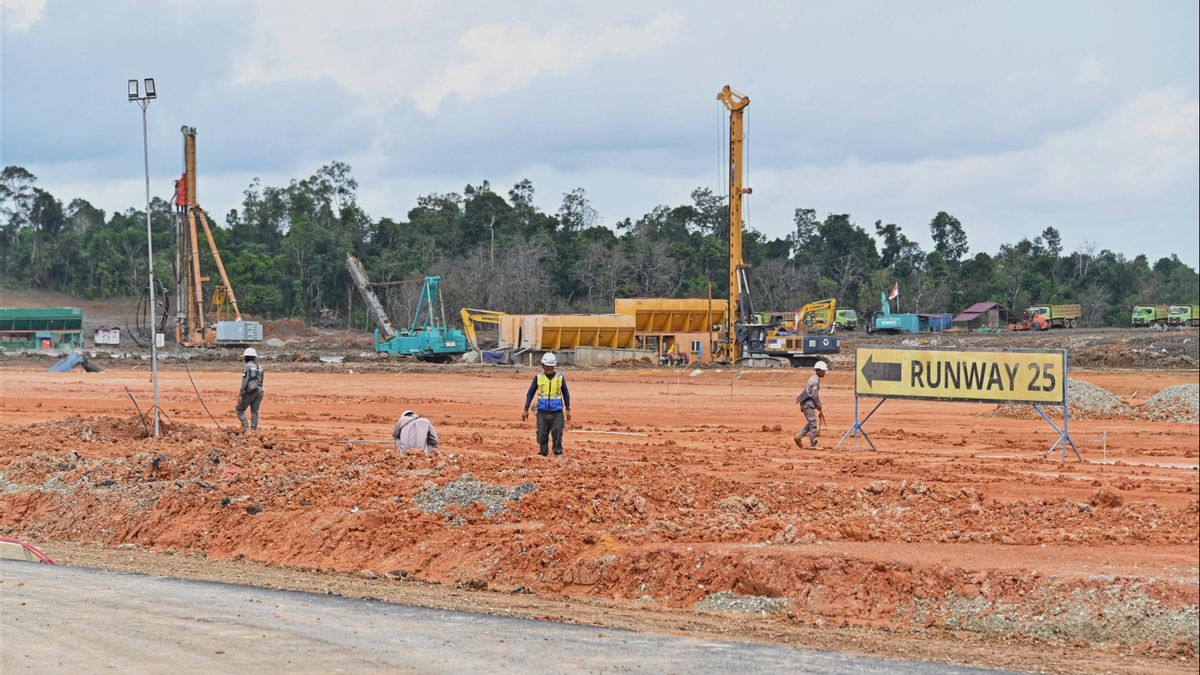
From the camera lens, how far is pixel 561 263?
90938 mm

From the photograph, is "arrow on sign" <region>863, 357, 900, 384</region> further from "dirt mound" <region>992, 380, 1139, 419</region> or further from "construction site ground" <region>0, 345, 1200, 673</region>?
"dirt mound" <region>992, 380, 1139, 419</region>

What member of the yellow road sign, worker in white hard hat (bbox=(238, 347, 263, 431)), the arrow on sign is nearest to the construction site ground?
worker in white hard hat (bbox=(238, 347, 263, 431))

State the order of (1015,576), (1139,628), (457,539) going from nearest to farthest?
(1139,628) < (1015,576) < (457,539)

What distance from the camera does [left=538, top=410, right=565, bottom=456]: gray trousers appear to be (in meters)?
18.0

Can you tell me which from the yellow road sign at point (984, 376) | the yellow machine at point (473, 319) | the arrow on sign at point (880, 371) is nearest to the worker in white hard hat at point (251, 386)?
the arrow on sign at point (880, 371)

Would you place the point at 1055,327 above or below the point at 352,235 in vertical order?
below

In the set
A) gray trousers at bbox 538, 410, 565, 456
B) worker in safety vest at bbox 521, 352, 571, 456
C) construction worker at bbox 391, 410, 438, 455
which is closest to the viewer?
worker in safety vest at bbox 521, 352, 571, 456

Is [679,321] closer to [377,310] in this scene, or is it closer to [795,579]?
[377,310]

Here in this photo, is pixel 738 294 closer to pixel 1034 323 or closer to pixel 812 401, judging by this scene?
pixel 812 401

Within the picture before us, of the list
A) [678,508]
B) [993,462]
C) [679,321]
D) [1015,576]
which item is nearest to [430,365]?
[679,321]

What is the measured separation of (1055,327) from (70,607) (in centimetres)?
8238

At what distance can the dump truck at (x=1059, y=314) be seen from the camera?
84.4 metres

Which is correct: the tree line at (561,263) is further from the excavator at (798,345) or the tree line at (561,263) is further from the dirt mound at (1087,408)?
the dirt mound at (1087,408)

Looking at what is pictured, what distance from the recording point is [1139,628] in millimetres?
10477
